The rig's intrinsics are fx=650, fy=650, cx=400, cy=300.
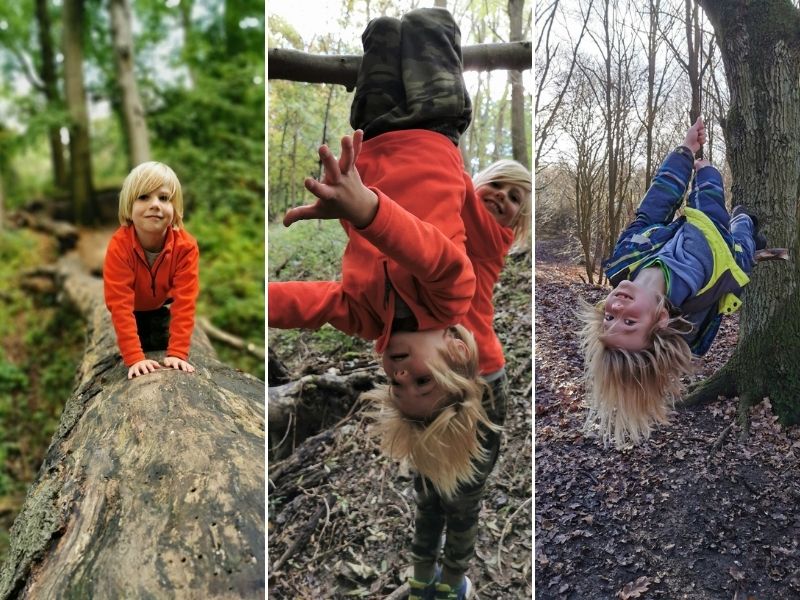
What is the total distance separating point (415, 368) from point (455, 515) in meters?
0.65

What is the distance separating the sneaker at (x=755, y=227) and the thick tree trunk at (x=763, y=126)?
2 cm

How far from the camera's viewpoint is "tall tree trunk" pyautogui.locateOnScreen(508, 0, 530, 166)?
2.64 m

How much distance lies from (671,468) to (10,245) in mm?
6388

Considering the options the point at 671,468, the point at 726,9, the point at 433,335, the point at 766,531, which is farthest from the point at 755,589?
the point at 726,9

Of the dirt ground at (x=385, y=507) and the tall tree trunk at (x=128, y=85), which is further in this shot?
the tall tree trunk at (x=128, y=85)

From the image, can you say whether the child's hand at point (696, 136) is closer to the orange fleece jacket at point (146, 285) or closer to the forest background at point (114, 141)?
the orange fleece jacket at point (146, 285)

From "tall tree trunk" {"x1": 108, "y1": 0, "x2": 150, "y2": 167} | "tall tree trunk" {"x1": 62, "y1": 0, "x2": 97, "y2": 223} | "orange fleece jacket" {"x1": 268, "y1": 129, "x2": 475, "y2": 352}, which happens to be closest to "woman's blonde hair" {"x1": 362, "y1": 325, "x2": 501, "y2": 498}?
"orange fleece jacket" {"x1": 268, "y1": 129, "x2": 475, "y2": 352}

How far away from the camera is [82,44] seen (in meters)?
7.15

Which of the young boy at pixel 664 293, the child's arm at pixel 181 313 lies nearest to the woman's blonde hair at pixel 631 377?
the young boy at pixel 664 293

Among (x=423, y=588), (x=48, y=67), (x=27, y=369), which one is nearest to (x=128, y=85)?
(x=48, y=67)

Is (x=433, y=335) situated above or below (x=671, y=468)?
above

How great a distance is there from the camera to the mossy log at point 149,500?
1657mm

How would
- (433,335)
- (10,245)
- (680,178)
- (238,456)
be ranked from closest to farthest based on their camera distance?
1. (238,456)
2. (433,335)
3. (680,178)
4. (10,245)

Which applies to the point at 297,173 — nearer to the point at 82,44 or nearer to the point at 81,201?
the point at 81,201
